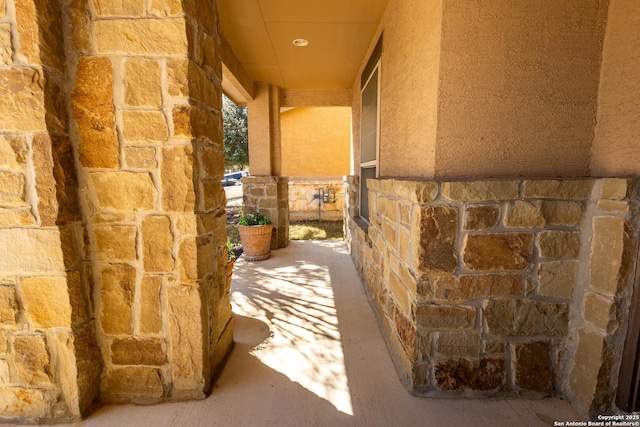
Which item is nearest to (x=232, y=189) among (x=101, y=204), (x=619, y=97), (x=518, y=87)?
(x=101, y=204)

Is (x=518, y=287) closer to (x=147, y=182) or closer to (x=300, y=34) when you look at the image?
(x=147, y=182)

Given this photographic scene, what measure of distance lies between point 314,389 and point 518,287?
4.01 ft

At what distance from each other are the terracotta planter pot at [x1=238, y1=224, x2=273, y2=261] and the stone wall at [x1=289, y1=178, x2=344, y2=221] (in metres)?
4.24

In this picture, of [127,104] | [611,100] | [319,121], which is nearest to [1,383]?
[127,104]

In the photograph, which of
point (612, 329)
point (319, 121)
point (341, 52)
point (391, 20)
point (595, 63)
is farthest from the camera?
point (319, 121)

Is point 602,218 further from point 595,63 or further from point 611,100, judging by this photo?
point 595,63

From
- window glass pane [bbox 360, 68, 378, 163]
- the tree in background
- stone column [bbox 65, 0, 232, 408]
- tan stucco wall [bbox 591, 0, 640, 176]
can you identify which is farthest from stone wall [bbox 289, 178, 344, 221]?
tan stucco wall [bbox 591, 0, 640, 176]

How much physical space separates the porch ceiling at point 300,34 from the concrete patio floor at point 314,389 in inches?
102

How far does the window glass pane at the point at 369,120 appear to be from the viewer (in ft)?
10.7

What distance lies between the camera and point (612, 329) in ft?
4.44

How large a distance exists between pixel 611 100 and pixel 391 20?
1.58 meters

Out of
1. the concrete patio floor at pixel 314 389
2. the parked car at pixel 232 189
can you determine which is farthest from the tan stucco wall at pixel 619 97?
the parked car at pixel 232 189

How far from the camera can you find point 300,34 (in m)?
2.96

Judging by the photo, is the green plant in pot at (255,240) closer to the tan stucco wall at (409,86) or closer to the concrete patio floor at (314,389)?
the concrete patio floor at (314,389)
